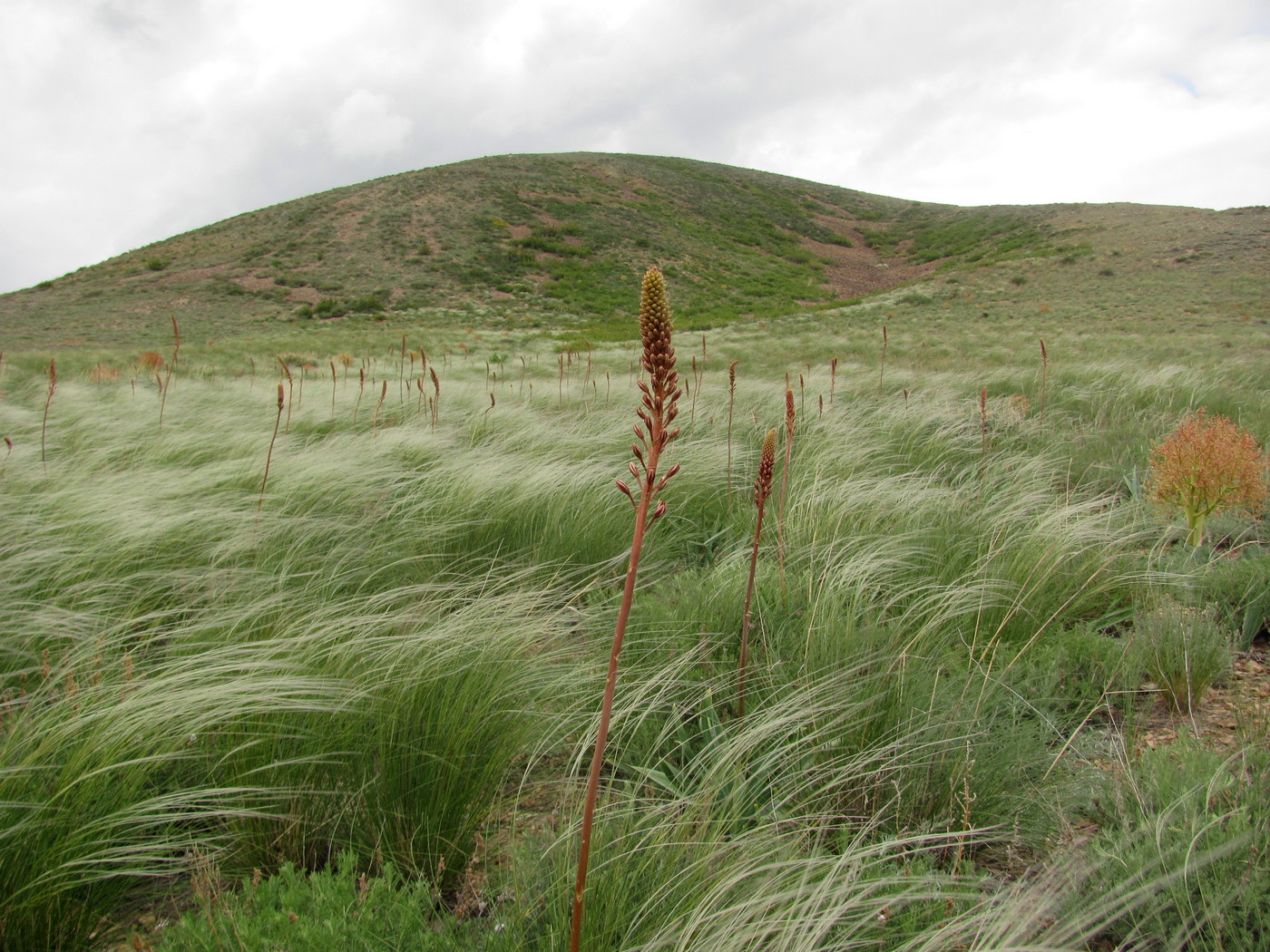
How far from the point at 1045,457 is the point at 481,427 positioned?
359cm

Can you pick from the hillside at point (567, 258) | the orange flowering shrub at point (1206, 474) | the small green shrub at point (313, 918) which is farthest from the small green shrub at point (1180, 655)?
the hillside at point (567, 258)

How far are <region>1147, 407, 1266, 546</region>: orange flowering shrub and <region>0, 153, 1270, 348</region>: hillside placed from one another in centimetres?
1843

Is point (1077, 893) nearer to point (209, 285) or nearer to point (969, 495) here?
point (969, 495)

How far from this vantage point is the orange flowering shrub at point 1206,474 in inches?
91.8

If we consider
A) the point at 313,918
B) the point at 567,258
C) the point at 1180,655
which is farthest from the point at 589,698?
the point at 567,258

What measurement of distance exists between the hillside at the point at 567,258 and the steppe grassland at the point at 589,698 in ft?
59.5

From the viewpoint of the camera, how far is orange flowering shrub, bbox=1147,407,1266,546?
2332 millimetres

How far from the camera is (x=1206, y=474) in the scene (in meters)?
2.34

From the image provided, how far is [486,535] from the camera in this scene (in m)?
2.66

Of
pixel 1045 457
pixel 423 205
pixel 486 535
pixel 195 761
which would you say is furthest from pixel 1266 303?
pixel 423 205

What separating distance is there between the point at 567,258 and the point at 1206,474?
1257 inches

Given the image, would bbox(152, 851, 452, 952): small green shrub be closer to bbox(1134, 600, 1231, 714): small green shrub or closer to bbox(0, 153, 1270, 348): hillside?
bbox(1134, 600, 1231, 714): small green shrub

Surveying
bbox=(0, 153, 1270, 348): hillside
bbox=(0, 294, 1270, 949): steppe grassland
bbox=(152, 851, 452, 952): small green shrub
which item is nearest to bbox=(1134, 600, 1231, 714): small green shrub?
bbox=(0, 294, 1270, 949): steppe grassland

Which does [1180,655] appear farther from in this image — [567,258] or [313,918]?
[567,258]
